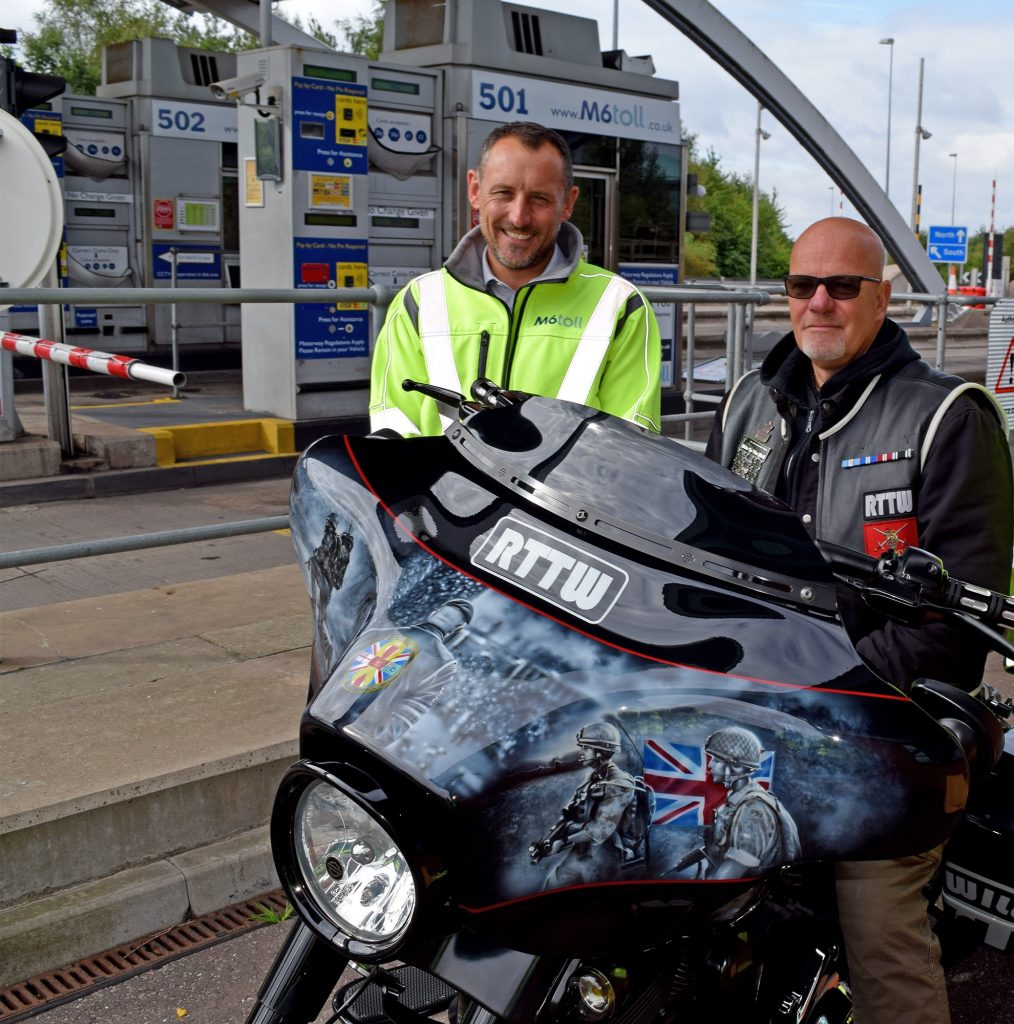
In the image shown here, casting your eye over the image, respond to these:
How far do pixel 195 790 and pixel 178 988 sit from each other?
58 centimetres

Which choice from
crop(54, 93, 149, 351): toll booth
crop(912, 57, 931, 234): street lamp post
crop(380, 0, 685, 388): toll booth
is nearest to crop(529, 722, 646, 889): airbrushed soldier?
crop(380, 0, 685, 388): toll booth

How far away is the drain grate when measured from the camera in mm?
3008

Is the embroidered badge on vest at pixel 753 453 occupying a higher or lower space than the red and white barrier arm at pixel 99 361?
lower

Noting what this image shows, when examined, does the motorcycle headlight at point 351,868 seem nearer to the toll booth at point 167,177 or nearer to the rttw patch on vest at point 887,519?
the rttw patch on vest at point 887,519

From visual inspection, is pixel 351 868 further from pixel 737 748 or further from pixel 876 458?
pixel 876 458

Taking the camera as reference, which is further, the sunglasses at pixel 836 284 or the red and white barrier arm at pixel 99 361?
the red and white barrier arm at pixel 99 361

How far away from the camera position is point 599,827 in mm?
1403

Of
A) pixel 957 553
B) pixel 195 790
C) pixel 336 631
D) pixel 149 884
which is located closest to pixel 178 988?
pixel 149 884

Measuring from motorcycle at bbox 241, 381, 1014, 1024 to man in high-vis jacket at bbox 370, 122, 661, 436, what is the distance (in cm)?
124

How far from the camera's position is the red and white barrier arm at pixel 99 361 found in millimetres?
4359

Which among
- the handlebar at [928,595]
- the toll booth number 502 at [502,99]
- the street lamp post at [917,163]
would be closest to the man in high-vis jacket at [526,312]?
the handlebar at [928,595]

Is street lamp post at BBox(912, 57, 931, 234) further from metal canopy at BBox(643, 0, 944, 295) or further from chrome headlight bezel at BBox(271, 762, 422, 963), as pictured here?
chrome headlight bezel at BBox(271, 762, 422, 963)

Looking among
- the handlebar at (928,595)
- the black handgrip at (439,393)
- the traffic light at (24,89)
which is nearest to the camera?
the handlebar at (928,595)

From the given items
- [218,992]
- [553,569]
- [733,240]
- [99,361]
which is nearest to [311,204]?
[99,361]
